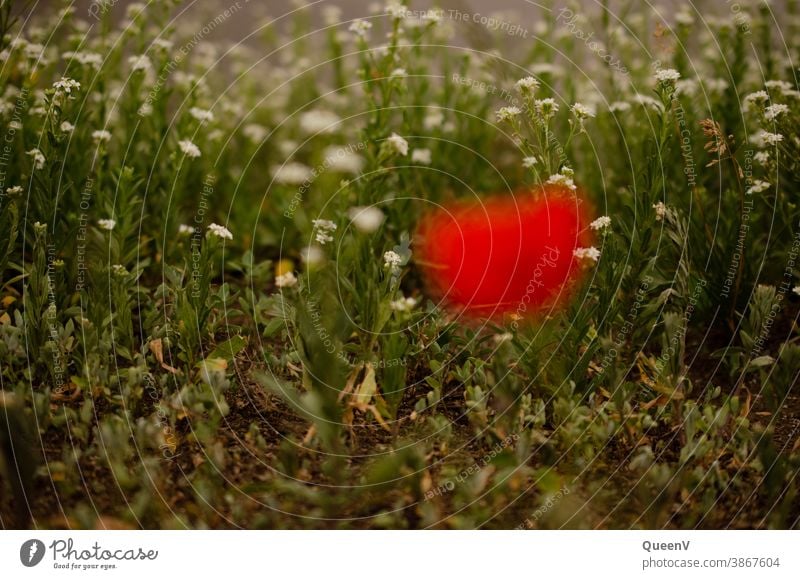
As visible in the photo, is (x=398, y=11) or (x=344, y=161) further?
(x=344, y=161)

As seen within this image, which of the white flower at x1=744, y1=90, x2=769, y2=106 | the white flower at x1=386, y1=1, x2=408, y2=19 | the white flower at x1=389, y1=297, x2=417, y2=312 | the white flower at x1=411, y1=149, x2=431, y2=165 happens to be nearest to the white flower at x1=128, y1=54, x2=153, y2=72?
the white flower at x1=386, y1=1, x2=408, y2=19

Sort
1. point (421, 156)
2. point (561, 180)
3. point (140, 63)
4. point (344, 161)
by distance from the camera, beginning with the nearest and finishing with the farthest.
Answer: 1. point (561, 180)
2. point (344, 161)
3. point (140, 63)
4. point (421, 156)

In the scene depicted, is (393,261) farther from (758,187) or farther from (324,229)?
(758,187)

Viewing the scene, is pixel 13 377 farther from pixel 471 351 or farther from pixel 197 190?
pixel 471 351

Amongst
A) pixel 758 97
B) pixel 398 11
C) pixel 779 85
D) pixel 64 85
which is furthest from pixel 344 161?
pixel 779 85

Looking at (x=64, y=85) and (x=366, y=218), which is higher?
(x=64, y=85)

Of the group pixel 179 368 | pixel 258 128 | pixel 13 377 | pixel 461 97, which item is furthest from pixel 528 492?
pixel 258 128

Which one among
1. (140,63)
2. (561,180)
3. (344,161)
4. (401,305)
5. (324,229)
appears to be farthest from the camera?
(140,63)

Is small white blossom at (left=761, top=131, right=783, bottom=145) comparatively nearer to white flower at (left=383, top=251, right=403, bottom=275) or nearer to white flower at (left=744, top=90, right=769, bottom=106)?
white flower at (left=744, top=90, right=769, bottom=106)
